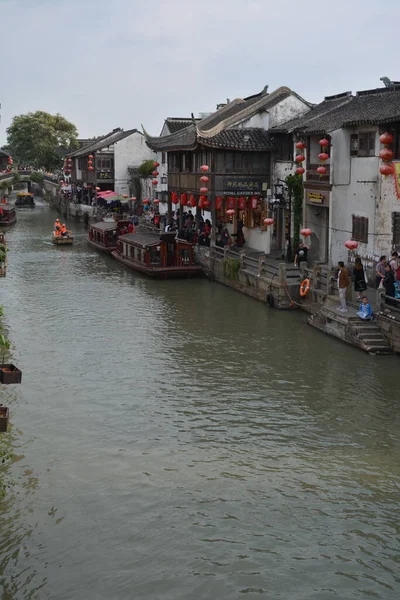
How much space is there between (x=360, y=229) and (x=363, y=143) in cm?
298

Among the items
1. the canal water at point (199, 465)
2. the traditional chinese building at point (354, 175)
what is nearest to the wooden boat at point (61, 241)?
the traditional chinese building at point (354, 175)

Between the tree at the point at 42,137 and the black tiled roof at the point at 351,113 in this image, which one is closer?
the black tiled roof at the point at 351,113

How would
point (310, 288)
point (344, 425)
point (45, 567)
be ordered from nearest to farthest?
point (45, 567) < point (344, 425) < point (310, 288)

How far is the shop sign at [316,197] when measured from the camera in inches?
1138

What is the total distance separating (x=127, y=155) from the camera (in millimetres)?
65750

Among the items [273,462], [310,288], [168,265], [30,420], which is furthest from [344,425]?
[168,265]

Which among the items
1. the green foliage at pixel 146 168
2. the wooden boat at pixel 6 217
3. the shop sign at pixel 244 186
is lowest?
the wooden boat at pixel 6 217

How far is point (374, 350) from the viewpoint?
19.9 m

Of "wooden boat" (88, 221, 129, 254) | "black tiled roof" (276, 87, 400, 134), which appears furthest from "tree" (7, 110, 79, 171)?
"black tiled roof" (276, 87, 400, 134)

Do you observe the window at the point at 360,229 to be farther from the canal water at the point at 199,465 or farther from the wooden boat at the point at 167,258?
the wooden boat at the point at 167,258

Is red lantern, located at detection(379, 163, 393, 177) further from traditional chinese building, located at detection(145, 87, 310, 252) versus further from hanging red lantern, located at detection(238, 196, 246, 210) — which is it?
hanging red lantern, located at detection(238, 196, 246, 210)

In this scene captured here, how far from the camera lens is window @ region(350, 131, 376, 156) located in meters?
25.9

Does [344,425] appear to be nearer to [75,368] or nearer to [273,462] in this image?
[273,462]

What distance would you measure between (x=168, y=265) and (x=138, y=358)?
551 inches
